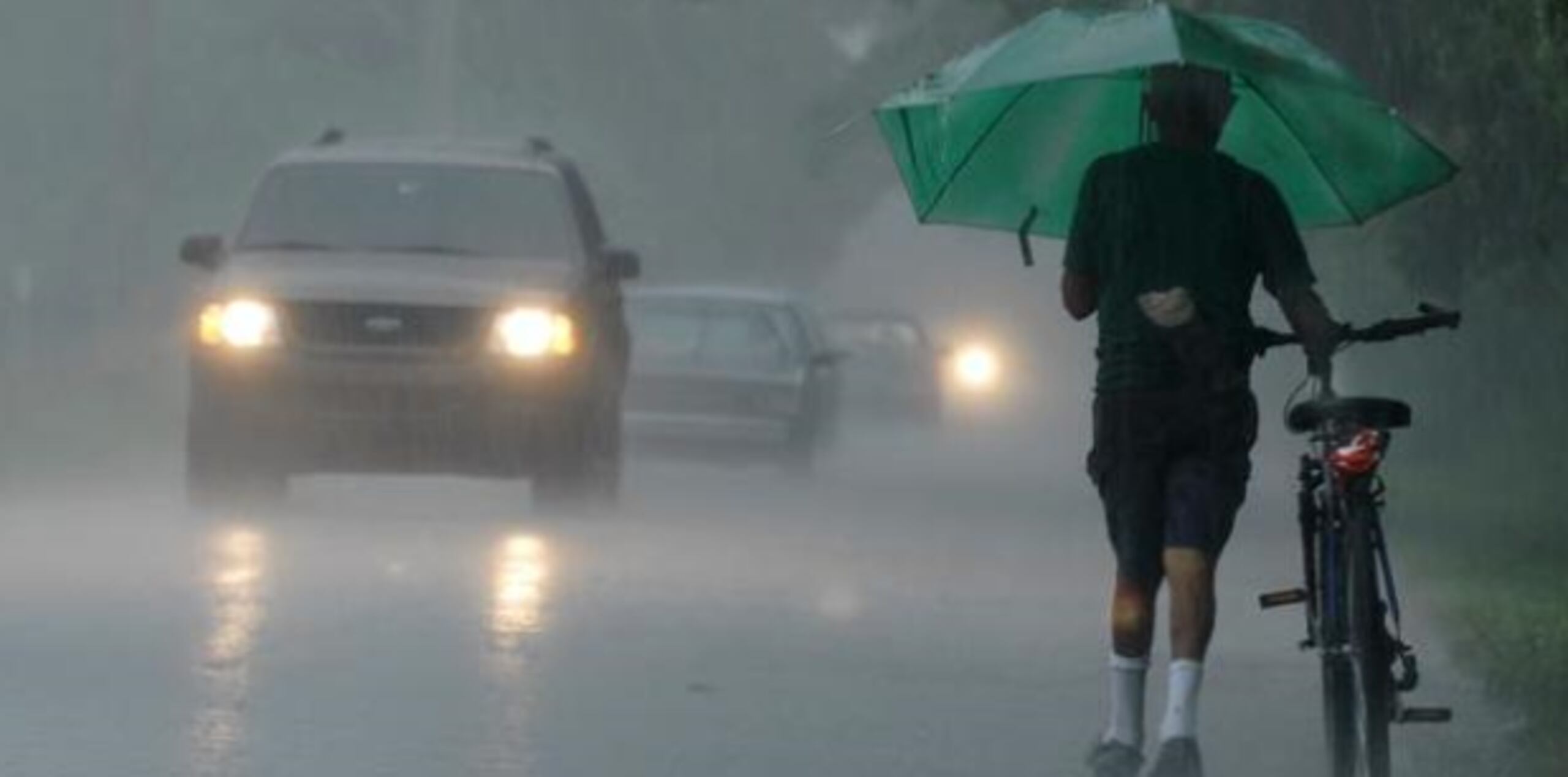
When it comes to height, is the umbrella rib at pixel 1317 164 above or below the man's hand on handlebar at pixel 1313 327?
above

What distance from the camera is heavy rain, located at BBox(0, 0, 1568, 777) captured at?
1095 centimetres

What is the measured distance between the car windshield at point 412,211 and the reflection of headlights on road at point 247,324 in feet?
3.00

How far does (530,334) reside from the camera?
963 inches

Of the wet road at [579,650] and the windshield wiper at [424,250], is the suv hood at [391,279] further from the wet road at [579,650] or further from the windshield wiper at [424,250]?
the wet road at [579,650]

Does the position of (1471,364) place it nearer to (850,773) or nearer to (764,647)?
(764,647)

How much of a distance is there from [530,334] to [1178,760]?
13.9 metres

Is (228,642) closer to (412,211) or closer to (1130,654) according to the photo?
(1130,654)

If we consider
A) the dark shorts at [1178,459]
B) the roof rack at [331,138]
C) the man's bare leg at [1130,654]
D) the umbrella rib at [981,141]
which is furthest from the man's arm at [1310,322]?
the roof rack at [331,138]

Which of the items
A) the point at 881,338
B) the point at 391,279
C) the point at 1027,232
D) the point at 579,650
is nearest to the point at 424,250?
the point at 391,279

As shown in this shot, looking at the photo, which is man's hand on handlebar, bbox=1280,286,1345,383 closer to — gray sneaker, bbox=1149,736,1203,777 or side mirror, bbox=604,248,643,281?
gray sneaker, bbox=1149,736,1203,777

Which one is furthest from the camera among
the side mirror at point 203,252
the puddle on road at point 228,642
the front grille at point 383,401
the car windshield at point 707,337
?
the car windshield at point 707,337

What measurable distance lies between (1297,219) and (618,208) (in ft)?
223

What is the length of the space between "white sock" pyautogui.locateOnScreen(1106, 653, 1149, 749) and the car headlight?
43.9ft

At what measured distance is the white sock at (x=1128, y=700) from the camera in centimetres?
1105
